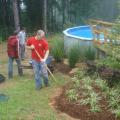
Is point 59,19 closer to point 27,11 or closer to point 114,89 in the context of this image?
point 27,11

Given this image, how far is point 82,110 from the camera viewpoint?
924 centimetres

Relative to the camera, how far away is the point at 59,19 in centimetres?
3166

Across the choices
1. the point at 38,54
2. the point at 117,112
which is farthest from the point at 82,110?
the point at 38,54

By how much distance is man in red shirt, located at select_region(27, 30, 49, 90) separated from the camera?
1145 centimetres

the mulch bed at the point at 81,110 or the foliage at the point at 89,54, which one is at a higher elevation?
the mulch bed at the point at 81,110

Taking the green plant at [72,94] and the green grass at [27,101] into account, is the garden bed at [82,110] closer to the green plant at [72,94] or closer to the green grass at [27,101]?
the green plant at [72,94]

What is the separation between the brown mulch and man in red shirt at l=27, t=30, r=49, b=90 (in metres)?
1.44

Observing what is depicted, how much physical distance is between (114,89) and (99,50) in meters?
4.40

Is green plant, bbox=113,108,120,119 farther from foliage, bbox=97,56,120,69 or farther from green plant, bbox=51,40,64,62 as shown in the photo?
green plant, bbox=51,40,64,62

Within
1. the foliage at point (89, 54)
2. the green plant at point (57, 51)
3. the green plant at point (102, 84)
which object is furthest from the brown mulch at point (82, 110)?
the green plant at point (57, 51)

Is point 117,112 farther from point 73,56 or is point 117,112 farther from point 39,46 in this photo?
point 73,56

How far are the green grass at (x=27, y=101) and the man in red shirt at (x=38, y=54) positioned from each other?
385mm

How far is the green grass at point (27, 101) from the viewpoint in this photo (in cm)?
904

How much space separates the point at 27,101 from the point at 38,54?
1.70 m
